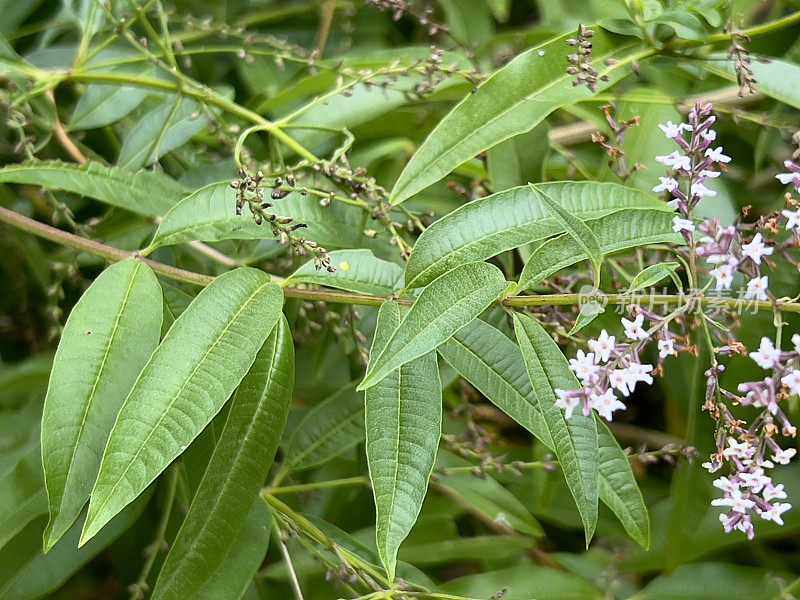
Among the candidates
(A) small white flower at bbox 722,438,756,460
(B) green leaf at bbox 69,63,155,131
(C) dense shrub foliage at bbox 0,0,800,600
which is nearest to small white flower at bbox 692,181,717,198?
(C) dense shrub foliage at bbox 0,0,800,600

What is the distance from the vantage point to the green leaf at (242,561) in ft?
2.91

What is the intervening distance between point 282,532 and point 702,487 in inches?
22.2

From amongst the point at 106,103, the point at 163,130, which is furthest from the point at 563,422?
the point at 106,103

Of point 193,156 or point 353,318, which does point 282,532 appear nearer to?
point 353,318

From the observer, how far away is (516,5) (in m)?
2.02

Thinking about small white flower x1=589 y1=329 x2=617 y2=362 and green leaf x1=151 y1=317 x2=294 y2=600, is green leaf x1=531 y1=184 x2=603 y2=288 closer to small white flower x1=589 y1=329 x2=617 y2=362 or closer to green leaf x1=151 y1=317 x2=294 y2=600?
small white flower x1=589 y1=329 x2=617 y2=362

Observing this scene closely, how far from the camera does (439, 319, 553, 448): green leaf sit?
81 centimetres

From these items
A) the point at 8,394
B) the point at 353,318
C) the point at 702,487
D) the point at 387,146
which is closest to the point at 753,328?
the point at 702,487

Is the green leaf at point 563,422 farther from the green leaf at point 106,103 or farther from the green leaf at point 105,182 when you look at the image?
the green leaf at point 106,103

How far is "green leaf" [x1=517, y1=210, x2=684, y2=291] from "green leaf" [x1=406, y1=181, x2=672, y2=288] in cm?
1

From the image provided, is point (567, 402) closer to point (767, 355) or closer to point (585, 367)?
point (585, 367)

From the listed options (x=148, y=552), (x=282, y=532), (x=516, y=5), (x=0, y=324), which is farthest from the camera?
(x=516, y=5)

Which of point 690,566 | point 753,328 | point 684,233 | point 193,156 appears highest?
point 684,233

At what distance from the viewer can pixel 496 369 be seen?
2.70 ft
